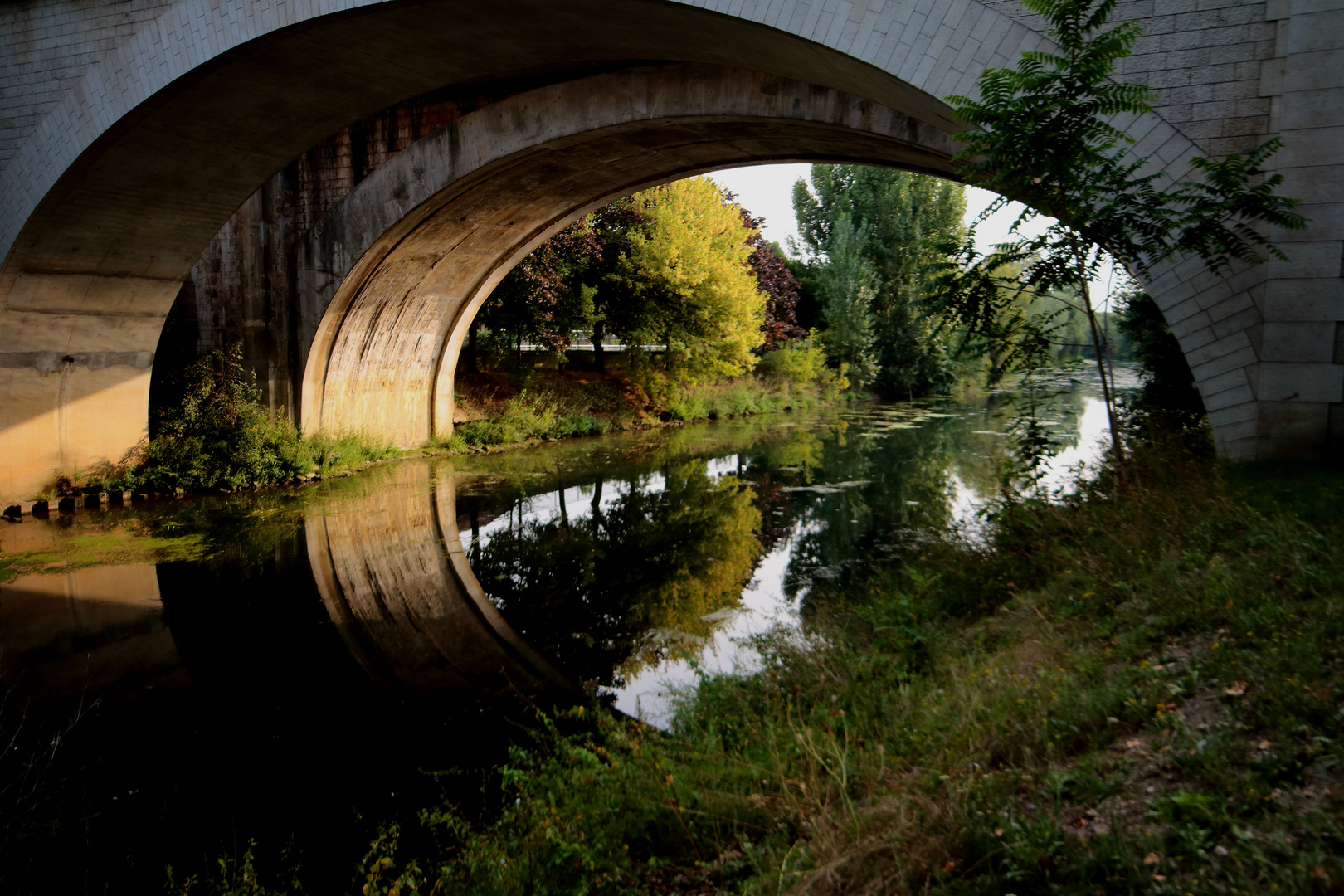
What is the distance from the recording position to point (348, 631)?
250 inches

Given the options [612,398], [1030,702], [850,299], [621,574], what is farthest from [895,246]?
[1030,702]

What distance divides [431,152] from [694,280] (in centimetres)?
812

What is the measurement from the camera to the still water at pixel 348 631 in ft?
12.7

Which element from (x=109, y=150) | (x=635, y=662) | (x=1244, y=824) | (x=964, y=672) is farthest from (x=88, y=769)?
(x=109, y=150)

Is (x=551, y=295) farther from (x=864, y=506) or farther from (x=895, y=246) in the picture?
(x=895, y=246)

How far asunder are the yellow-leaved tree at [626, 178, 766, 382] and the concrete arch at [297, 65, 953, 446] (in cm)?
435

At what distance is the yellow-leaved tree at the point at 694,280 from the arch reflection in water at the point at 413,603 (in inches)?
367

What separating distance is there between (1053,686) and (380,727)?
11.2 ft

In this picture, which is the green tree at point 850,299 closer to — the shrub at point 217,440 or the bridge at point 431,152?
the bridge at point 431,152

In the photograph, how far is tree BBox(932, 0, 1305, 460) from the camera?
16.4 feet

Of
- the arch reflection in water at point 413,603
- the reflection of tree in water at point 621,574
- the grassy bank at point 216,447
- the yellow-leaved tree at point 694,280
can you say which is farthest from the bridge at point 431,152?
the yellow-leaved tree at point 694,280

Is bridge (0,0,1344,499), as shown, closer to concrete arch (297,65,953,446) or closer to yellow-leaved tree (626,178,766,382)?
concrete arch (297,65,953,446)

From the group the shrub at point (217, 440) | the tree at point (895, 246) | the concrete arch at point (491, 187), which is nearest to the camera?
the concrete arch at point (491, 187)

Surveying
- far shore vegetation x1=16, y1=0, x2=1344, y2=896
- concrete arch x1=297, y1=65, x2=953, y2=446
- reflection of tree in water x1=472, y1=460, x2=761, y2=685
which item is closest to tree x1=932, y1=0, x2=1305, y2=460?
far shore vegetation x1=16, y1=0, x2=1344, y2=896
